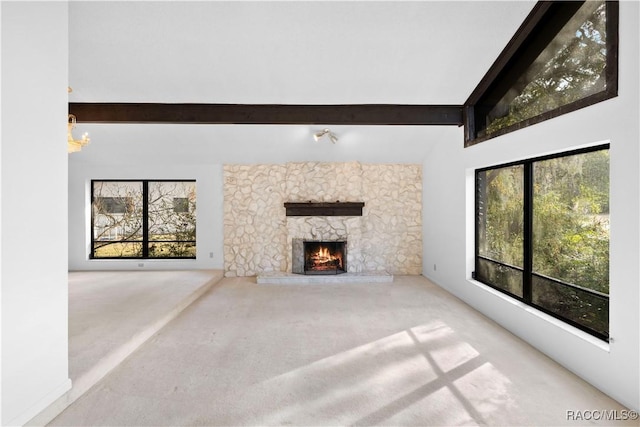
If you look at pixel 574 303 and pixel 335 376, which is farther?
pixel 574 303

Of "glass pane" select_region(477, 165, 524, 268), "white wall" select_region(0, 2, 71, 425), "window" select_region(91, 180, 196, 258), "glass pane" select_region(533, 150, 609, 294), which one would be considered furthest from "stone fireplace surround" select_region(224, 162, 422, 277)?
"white wall" select_region(0, 2, 71, 425)

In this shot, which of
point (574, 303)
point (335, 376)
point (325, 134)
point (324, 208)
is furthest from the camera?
point (324, 208)

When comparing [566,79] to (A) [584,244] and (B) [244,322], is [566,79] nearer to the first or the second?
(A) [584,244]

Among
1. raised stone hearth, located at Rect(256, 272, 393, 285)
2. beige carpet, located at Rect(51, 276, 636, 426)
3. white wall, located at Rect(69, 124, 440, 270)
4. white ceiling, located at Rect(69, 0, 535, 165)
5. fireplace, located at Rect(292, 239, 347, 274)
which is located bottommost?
beige carpet, located at Rect(51, 276, 636, 426)

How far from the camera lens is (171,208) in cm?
627

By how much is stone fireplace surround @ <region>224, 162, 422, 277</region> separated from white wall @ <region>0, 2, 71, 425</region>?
160 inches

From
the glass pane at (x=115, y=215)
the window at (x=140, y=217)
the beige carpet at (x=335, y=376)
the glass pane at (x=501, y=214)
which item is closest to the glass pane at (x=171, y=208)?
the window at (x=140, y=217)

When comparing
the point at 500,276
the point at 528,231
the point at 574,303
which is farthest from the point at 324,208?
the point at 574,303

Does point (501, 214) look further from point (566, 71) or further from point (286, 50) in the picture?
point (286, 50)

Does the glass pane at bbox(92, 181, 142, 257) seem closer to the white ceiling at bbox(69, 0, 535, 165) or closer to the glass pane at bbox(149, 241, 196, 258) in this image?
the glass pane at bbox(149, 241, 196, 258)

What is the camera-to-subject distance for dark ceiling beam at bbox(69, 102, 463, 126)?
13.4 ft

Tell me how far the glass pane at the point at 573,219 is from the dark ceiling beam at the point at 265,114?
1.59 meters

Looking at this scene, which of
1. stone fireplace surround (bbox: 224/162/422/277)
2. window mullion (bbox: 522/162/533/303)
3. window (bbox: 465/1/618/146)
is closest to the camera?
window (bbox: 465/1/618/146)

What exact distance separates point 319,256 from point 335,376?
374 centimetres
